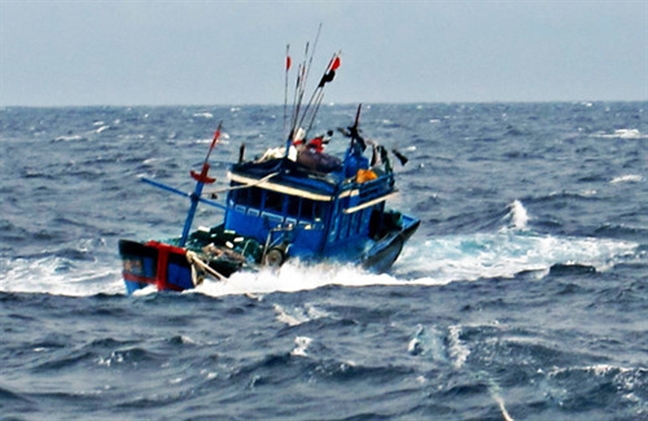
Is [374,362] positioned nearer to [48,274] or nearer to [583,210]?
[48,274]

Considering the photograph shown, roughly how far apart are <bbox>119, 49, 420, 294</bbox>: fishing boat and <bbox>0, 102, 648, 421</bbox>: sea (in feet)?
1.59

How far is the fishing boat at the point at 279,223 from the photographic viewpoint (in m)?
28.5

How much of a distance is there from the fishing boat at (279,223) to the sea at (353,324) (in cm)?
49

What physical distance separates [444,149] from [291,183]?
59066mm

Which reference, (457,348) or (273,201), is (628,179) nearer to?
(273,201)

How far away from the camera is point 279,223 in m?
31.4

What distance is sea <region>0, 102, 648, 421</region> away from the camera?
750 inches

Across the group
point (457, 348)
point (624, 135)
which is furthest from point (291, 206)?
point (624, 135)

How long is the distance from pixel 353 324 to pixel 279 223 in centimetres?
712

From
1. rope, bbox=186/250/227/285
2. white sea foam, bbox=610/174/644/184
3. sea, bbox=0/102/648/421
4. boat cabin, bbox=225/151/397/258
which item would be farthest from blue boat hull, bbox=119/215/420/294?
white sea foam, bbox=610/174/644/184

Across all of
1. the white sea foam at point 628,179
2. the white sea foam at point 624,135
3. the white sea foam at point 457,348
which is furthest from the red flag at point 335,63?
the white sea foam at point 624,135

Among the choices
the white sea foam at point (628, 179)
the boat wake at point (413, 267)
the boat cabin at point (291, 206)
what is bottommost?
the boat wake at point (413, 267)

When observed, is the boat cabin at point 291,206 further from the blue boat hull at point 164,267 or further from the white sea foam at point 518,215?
the white sea foam at point 518,215

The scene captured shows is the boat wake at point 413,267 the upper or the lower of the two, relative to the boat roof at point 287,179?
lower
